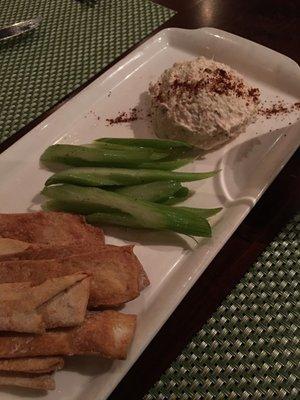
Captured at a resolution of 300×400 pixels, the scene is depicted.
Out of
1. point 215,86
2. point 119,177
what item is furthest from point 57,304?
point 215,86

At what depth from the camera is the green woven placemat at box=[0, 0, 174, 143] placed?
211 cm

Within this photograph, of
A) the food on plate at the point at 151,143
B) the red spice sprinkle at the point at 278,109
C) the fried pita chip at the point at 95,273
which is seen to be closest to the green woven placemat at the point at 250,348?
the fried pita chip at the point at 95,273

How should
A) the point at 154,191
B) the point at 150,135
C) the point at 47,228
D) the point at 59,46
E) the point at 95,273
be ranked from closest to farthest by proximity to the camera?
the point at 95,273
the point at 47,228
the point at 154,191
the point at 150,135
the point at 59,46

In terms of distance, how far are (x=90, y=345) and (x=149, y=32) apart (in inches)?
65.4

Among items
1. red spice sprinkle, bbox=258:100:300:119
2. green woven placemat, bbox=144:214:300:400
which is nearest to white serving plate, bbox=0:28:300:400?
red spice sprinkle, bbox=258:100:300:119

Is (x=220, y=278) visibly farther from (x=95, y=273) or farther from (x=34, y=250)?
(x=34, y=250)

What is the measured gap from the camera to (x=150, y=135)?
1905 millimetres

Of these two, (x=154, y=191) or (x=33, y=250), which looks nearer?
→ (x=33, y=250)

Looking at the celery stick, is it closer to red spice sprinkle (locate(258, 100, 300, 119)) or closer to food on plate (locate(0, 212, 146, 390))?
food on plate (locate(0, 212, 146, 390))

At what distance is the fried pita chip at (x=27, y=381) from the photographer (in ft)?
3.86

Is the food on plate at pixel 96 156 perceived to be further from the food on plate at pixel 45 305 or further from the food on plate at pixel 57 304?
the food on plate at pixel 45 305

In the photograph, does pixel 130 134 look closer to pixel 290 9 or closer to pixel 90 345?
pixel 90 345

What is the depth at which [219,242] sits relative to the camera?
146cm

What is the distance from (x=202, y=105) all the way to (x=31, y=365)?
106cm
